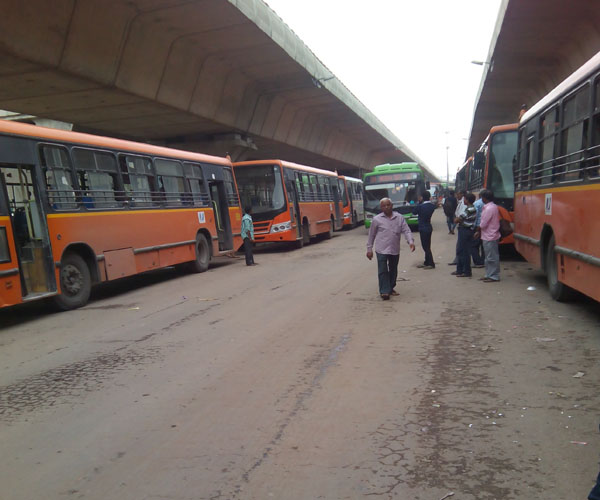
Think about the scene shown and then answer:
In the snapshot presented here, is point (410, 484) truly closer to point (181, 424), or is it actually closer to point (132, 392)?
point (181, 424)

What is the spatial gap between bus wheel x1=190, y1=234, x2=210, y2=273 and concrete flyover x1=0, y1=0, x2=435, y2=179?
4714 millimetres

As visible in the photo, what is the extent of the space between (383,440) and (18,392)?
3.57 meters

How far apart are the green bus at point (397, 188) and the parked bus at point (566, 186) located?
14646mm

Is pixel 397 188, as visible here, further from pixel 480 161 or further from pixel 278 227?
pixel 480 161

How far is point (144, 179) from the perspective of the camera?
42.4ft

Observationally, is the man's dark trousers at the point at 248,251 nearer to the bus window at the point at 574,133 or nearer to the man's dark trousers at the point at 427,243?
the man's dark trousers at the point at 427,243

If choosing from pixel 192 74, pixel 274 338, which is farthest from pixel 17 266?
pixel 192 74

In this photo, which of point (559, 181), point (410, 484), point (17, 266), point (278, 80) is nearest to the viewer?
point (410, 484)

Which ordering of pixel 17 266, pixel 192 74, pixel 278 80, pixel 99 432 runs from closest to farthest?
1. pixel 99 432
2. pixel 17 266
3. pixel 192 74
4. pixel 278 80

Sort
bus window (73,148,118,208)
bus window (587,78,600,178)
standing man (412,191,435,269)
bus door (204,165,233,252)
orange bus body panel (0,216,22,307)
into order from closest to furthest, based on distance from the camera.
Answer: bus window (587,78,600,178), orange bus body panel (0,216,22,307), bus window (73,148,118,208), standing man (412,191,435,269), bus door (204,165,233,252)

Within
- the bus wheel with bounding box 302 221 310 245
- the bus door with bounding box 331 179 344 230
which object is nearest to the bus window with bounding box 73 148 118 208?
the bus wheel with bounding box 302 221 310 245

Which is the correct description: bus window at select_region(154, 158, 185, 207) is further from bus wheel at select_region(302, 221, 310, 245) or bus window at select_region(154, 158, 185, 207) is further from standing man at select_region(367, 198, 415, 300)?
bus wheel at select_region(302, 221, 310, 245)

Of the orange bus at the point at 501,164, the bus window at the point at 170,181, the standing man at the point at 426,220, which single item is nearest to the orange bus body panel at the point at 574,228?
the standing man at the point at 426,220

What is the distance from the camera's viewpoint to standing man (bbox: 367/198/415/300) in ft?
30.3
